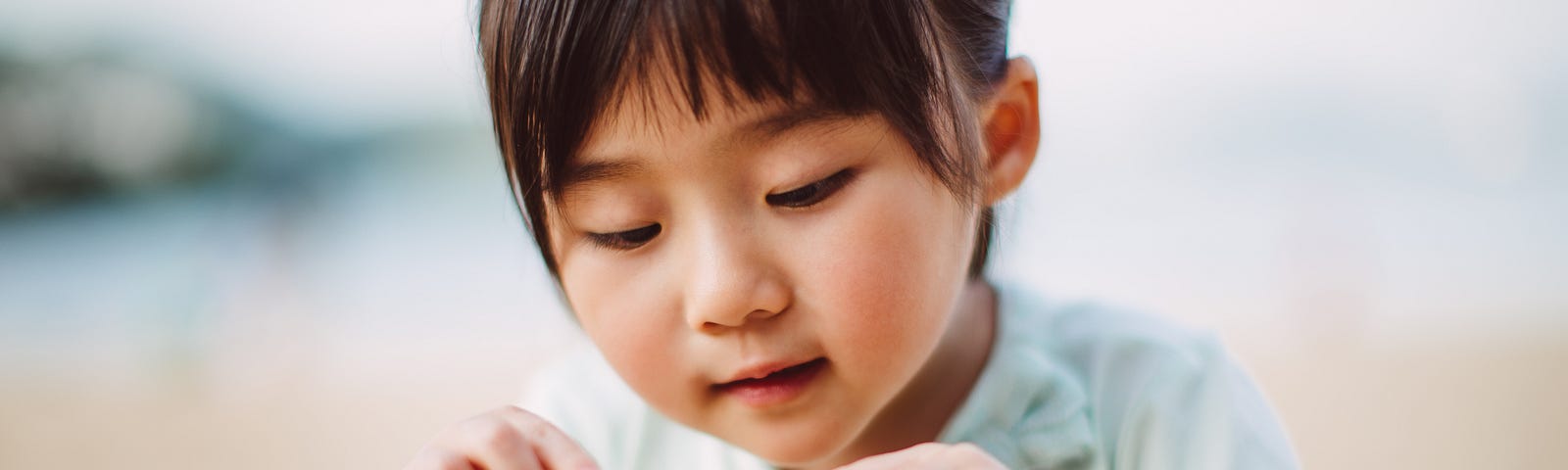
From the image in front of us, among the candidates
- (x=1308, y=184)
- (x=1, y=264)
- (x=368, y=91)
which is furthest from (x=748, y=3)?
(x=368, y=91)

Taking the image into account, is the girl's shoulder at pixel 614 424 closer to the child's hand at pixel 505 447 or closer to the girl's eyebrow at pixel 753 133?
the child's hand at pixel 505 447

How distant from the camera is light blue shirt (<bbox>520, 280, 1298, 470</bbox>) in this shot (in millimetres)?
862

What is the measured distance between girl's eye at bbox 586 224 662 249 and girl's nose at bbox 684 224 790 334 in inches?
1.6

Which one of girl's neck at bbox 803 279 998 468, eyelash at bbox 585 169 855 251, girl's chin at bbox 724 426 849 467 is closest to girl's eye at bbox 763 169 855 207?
eyelash at bbox 585 169 855 251

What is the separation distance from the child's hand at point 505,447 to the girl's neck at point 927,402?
0.26 m

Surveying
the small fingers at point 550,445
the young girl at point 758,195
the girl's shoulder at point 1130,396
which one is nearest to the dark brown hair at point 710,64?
the young girl at point 758,195

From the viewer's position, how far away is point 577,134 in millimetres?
660

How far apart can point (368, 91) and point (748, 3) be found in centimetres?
479

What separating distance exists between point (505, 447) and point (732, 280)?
0.20 metres

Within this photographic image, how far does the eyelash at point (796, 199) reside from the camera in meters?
0.66

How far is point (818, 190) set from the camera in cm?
67

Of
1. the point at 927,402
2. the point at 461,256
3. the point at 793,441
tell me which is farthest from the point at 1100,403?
the point at 461,256

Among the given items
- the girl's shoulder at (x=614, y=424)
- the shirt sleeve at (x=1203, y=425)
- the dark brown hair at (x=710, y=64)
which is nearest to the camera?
the dark brown hair at (x=710, y=64)

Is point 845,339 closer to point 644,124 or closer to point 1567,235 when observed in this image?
point 644,124
